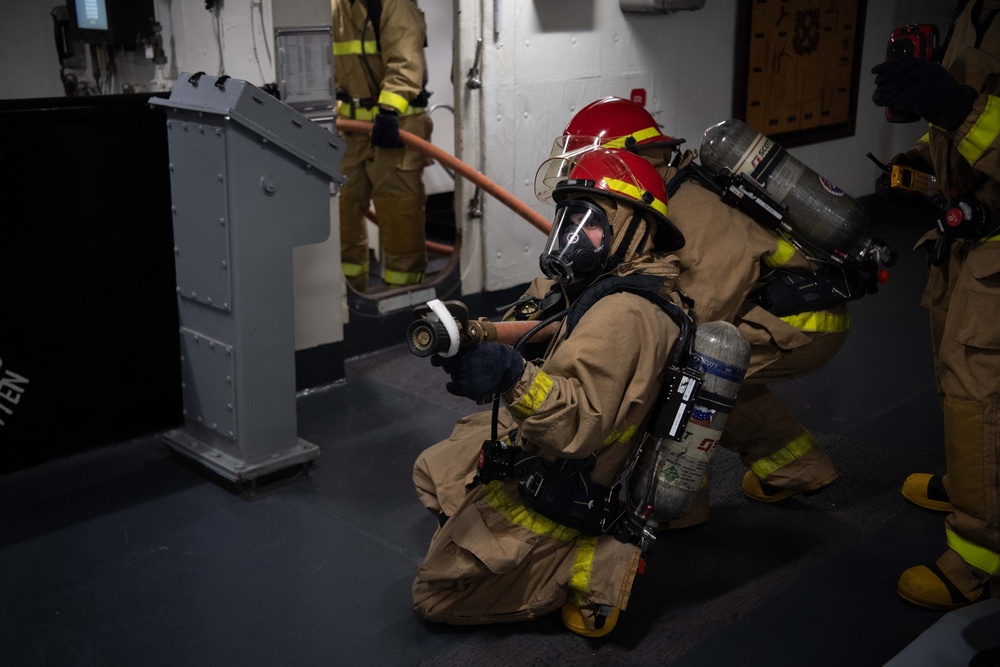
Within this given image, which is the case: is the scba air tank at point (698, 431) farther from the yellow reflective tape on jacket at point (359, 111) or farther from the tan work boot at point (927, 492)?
the yellow reflective tape on jacket at point (359, 111)

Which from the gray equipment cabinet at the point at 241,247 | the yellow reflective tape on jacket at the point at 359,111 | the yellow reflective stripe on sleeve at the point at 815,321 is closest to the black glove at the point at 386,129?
the yellow reflective tape on jacket at the point at 359,111

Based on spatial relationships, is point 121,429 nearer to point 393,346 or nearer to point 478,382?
point 393,346

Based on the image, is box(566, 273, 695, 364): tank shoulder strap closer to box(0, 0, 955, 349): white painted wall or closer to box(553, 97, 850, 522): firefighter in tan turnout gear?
box(553, 97, 850, 522): firefighter in tan turnout gear

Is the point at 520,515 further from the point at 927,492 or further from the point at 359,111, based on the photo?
the point at 359,111

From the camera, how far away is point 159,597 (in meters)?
3.27

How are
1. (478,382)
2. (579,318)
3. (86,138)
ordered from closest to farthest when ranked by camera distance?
(478,382) → (579,318) → (86,138)

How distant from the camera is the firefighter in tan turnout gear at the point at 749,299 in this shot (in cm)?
330

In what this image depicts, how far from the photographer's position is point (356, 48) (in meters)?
6.20

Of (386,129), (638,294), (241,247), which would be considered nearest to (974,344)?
(638,294)

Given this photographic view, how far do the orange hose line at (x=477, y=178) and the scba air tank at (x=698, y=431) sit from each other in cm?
256

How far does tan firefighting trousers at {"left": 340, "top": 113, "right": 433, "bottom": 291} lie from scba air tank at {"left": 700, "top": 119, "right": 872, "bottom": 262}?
291 centimetres

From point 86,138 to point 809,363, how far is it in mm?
2971

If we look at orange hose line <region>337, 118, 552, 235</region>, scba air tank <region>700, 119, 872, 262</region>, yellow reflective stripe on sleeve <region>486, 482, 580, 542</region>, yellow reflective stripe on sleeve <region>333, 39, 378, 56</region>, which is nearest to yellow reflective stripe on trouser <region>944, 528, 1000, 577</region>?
scba air tank <region>700, 119, 872, 262</region>

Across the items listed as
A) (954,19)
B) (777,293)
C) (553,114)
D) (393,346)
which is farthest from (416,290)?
(954,19)
